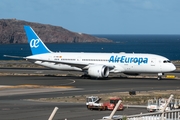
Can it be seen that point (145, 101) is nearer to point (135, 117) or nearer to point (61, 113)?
point (61, 113)

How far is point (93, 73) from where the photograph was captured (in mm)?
77062

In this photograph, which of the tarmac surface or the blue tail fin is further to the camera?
the blue tail fin

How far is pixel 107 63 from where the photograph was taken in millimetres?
78750

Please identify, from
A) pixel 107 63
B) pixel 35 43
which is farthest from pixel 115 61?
pixel 35 43

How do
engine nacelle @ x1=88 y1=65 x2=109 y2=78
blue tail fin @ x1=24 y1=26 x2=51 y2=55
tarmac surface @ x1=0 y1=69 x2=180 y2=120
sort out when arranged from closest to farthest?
tarmac surface @ x1=0 y1=69 x2=180 y2=120
engine nacelle @ x1=88 y1=65 x2=109 y2=78
blue tail fin @ x1=24 y1=26 x2=51 y2=55

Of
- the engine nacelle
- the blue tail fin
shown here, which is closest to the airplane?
the engine nacelle

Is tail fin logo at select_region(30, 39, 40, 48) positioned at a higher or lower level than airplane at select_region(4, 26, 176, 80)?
higher

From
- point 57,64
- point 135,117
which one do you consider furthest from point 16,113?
point 57,64

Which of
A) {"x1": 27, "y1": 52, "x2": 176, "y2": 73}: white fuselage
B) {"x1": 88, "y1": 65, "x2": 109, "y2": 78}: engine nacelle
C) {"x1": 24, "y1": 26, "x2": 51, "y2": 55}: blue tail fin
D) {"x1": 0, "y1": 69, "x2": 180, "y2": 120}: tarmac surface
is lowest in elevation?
{"x1": 0, "y1": 69, "x2": 180, "y2": 120}: tarmac surface

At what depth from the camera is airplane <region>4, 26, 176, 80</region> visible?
250 feet

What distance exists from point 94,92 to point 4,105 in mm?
15368

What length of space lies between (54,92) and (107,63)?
2130 cm

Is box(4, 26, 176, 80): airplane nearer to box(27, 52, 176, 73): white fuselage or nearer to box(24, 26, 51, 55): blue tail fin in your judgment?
box(27, 52, 176, 73): white fuselage

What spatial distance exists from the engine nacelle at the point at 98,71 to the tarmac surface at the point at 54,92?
868 mm
